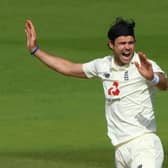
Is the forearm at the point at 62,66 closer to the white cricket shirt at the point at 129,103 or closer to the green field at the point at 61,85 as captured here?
the white cricket shirt at the point at 129,103

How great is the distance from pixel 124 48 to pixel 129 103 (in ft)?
1.71

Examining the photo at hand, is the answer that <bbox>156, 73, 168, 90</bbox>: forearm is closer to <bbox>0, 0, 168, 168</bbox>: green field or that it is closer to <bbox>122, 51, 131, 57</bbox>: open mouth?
<bbox>122, 51, 131, 57</bbox>: open mouth

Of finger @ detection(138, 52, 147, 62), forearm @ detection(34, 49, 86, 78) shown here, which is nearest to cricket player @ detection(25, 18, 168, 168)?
finger @ detection(138, 52, 147, 62)

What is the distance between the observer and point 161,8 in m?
26.8

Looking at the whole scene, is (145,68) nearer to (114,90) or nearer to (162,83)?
(162,83)

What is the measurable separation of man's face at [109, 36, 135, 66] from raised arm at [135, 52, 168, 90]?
0.12 metres

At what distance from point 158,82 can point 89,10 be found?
18.1 m

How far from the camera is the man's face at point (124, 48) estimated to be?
8789 millimetres

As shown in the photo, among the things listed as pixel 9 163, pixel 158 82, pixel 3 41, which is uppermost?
pixel 3 41

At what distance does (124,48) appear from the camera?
8.80 m

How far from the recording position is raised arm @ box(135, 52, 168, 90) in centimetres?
860

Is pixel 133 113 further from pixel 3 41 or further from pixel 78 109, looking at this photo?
pixel 3 41

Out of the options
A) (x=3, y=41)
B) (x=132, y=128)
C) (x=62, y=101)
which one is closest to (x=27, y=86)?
(x=62, y=101)

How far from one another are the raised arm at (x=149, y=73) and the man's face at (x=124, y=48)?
120mm
